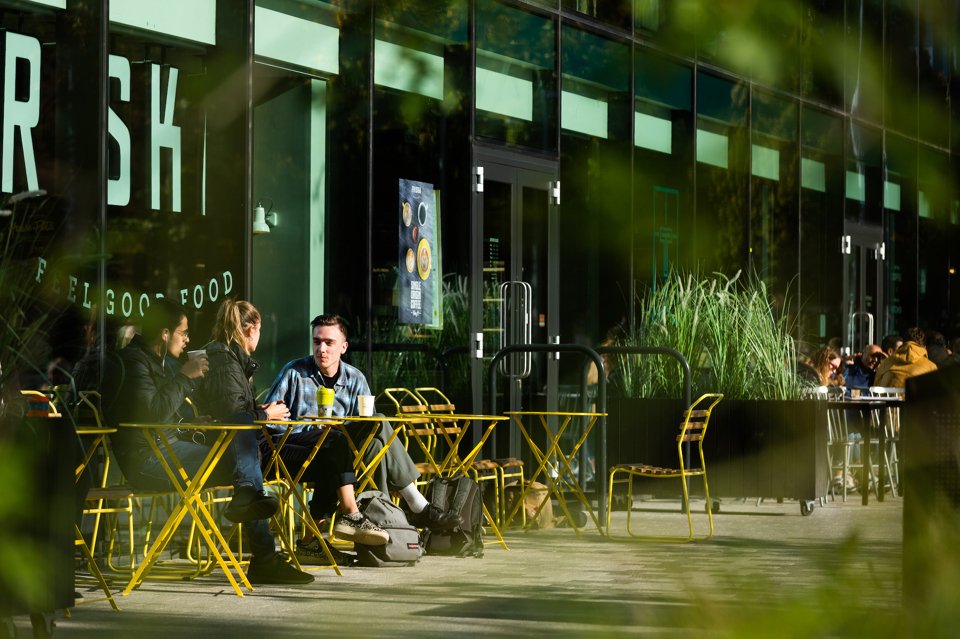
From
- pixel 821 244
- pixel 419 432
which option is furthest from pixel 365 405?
pixel 821 244

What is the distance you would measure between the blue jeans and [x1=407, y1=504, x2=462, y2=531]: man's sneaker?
44.6 inches

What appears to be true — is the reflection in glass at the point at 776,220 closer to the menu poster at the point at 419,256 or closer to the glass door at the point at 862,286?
the glass door at the point at 862,286

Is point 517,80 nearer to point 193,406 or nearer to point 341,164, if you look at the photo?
point 341,164

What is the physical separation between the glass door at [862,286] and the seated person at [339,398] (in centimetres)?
989

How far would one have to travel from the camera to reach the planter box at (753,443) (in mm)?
9812

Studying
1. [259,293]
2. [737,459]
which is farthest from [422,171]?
[737,459]

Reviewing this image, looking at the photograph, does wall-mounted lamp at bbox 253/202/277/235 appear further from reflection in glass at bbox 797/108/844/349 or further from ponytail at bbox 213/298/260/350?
reflection in glass at bbox 797/108/844/349

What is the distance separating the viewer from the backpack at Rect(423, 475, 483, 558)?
7508 millimetres

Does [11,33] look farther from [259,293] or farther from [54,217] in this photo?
[259,293]

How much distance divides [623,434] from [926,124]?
884 centimetres

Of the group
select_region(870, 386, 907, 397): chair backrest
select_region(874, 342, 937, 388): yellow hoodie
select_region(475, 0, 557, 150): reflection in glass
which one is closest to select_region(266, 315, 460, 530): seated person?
select_region(475, 0, 557, 150): reflection in glass

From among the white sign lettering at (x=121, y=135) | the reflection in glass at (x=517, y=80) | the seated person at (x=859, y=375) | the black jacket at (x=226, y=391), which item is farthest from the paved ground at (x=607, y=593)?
the reflection in glass at (x=517, y=80)

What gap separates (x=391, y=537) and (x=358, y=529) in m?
0.17

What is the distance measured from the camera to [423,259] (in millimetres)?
10359
